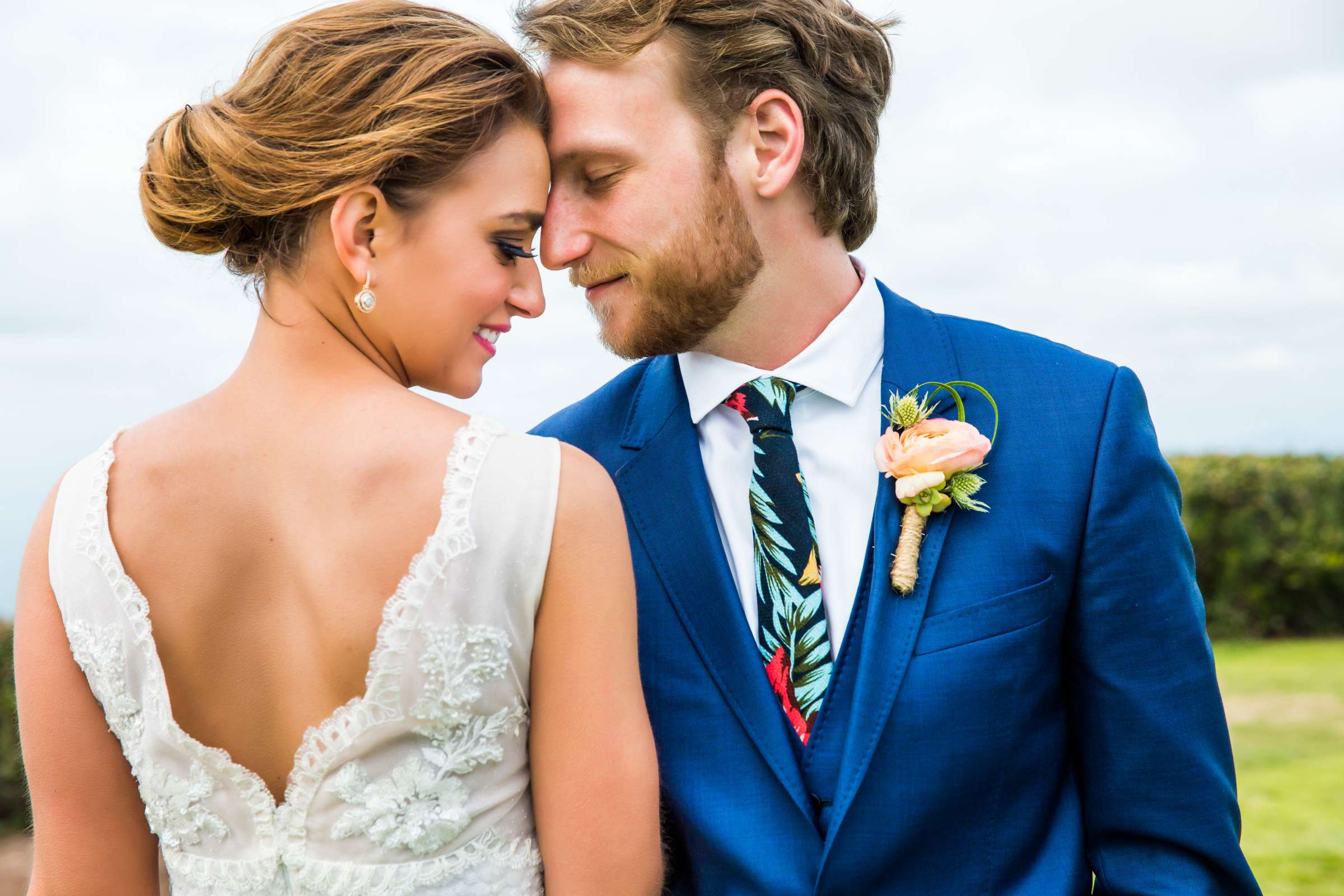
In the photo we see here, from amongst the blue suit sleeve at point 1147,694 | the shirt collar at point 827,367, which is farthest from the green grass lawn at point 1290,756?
the shirt collar at point 827,367

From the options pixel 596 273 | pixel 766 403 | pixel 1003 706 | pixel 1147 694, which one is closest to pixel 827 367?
pixel 766 403

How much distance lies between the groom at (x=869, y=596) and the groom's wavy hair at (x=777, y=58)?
0.25ft

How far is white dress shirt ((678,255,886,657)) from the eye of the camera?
260 centimetres

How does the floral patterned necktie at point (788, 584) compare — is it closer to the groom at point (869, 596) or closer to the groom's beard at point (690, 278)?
the groom at point (869, 596)

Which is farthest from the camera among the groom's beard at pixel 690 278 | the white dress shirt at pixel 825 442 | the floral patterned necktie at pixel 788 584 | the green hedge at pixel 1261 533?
the green hedge at pixel 1261 533

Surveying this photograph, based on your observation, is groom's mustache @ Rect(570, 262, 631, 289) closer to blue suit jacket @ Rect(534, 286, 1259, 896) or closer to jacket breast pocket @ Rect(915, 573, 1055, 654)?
blue suit jacket @ Rect(534, 286, 1259, 896)

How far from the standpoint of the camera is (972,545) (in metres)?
2.51

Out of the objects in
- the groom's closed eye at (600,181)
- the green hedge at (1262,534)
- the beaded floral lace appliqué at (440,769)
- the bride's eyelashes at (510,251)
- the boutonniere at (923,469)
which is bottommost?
the green hedge at (1262,534)

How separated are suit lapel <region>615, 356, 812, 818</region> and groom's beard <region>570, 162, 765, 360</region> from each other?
0.13 meters

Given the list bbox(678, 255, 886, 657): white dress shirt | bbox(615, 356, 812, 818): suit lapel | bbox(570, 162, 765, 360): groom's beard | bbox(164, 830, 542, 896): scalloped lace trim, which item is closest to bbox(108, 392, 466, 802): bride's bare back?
bbox(164, 830, 542, 896): scalloped lace trim

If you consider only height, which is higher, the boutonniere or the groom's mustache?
the groom's mustache

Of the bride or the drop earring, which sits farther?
the drop earring

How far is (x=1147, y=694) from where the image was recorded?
2449mm

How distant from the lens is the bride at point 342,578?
1878mm
